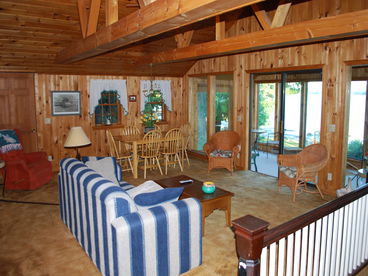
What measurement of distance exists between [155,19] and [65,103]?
4499mm

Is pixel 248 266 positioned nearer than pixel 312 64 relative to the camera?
Yes

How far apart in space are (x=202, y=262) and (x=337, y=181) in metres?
2.96

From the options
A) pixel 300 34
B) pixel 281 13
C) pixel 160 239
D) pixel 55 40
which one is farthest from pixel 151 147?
pixel 160 239

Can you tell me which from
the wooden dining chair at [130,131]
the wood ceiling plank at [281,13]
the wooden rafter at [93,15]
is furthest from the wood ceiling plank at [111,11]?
the wooden dining chair at [130,131]

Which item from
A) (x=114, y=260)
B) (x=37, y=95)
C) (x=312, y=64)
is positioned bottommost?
(x=114, y=260)

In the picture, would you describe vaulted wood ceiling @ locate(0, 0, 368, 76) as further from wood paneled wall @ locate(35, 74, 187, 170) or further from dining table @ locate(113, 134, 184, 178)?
dining table @ locate(113, 134, 184, 178)

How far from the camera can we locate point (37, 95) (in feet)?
20.8

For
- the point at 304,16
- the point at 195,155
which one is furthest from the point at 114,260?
the point at 195,155

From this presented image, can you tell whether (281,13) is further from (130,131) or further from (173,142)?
(130,131)

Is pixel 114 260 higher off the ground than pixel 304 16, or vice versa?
pixel 304 16

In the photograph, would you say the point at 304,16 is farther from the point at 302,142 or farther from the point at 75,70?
the point at 75,70

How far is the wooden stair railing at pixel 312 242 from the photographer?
5.75 ft

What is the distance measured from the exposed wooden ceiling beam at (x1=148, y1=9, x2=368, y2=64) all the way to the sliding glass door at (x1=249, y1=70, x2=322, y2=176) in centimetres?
149

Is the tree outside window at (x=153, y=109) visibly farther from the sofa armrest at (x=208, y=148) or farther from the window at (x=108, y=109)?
the sofa armrest at (x=208, y=148)
